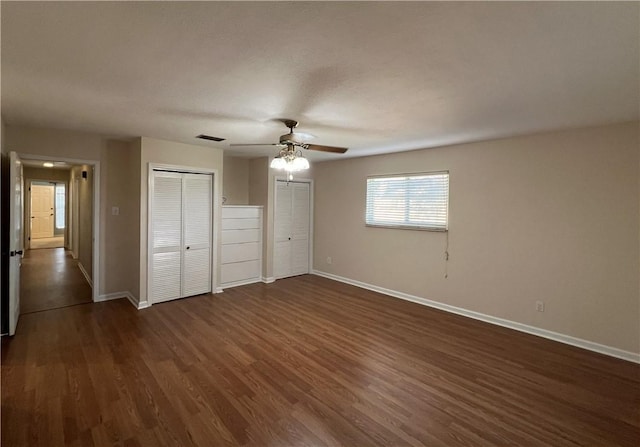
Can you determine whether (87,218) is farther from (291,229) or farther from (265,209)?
(291,229)

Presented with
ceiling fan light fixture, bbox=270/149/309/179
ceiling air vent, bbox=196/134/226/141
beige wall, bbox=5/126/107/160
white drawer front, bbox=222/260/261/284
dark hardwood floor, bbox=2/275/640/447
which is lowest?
dark hardwood floor, bbox=2/275/640/447

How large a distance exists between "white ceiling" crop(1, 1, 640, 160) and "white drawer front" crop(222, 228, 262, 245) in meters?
2.48

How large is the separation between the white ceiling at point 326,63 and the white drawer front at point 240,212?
2.24m

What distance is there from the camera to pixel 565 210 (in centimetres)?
353

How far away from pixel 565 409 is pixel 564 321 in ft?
5.04

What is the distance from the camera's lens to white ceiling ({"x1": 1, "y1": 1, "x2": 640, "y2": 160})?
150 cm

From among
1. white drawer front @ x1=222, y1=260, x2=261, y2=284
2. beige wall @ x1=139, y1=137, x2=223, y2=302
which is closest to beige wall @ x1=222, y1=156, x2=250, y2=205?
beige wall @ x1=139, y1=137, x2=223, y2=302

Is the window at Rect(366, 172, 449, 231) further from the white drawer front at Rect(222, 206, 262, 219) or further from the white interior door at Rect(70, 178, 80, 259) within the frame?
the white interior door at Rect(70, 178, 80, 259)

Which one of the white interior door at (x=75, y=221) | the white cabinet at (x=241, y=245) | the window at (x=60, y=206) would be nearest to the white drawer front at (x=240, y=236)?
the white cabinet at (x=241, y=245)

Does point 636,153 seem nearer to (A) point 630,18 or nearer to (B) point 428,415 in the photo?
(A) point 630,18

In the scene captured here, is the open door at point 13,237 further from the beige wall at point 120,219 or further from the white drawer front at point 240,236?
the white drawer front at point 240,236

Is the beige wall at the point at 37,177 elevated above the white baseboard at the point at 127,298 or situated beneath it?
elevated above

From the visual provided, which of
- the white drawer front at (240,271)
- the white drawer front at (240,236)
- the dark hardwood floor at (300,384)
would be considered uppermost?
the white drawer front at (240,236)

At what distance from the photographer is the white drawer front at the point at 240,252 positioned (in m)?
5.50
